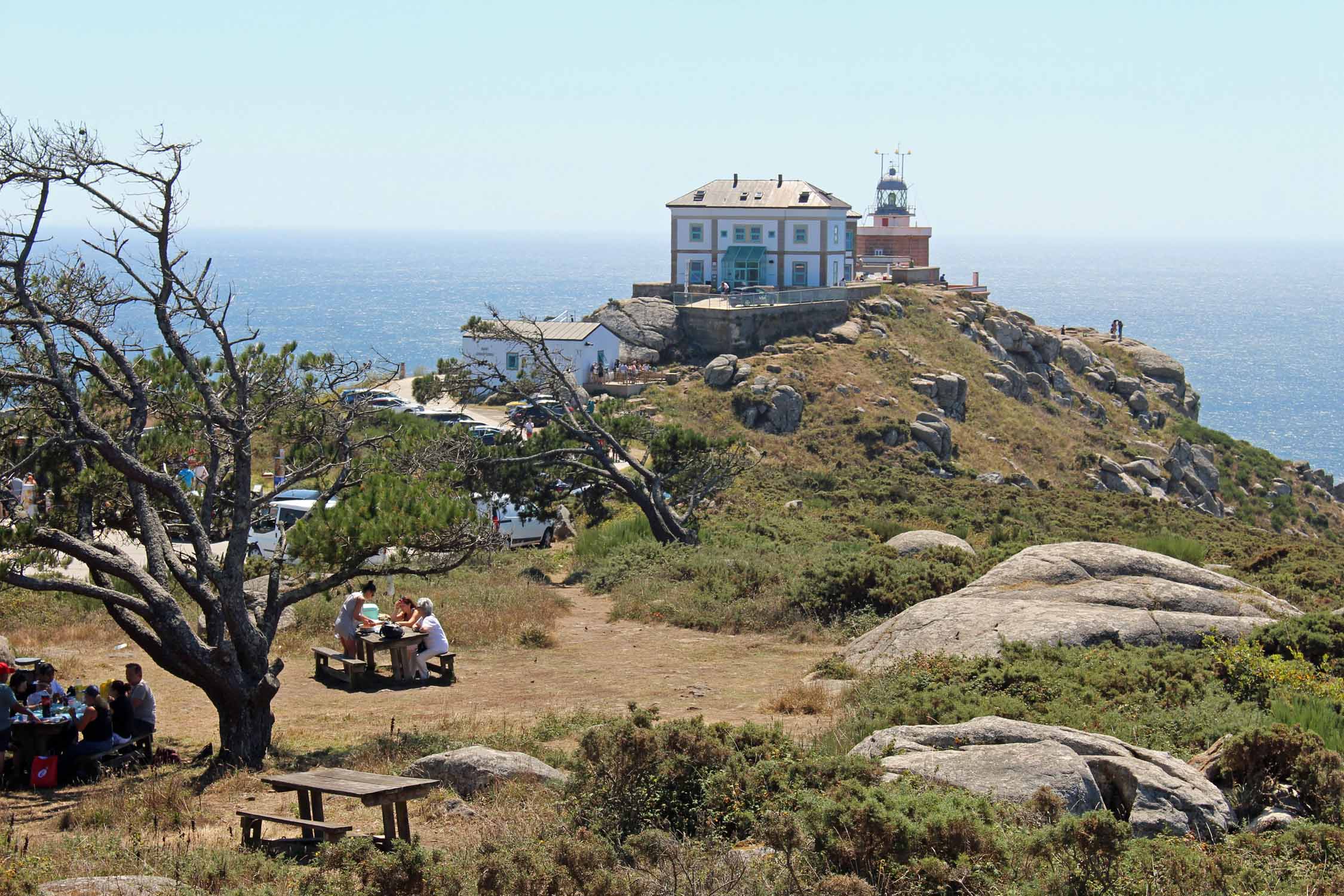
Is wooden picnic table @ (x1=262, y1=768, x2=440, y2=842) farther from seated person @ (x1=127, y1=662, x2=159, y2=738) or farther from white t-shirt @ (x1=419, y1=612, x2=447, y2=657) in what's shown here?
white t-shirt @ (x1=419, y1=612, x2=447, y2=657)

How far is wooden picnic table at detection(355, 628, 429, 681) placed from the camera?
15.6m

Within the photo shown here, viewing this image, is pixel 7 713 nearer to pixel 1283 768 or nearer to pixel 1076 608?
pixel 1283 768

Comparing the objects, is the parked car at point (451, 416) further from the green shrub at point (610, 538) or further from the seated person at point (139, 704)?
the seated person at point (139, 704)

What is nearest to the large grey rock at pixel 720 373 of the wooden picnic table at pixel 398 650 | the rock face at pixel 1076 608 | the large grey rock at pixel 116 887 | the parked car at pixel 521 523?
the parked car at pixel 521 523

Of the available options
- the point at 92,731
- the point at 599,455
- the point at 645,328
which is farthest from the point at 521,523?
the point at 645,328

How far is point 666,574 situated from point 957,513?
1283cm

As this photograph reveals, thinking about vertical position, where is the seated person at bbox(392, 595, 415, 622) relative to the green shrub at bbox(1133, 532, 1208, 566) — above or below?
above

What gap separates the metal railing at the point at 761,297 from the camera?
177 feet

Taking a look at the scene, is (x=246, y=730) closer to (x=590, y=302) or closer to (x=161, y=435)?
(x=161, y=435)

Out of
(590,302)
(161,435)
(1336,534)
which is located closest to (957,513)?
(161,435)

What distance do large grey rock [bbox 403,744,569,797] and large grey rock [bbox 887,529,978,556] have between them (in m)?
12.7

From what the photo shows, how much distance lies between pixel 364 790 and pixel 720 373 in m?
41.1

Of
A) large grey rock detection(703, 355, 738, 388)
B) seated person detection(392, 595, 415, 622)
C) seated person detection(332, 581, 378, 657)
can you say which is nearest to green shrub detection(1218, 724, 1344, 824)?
seated person detection(392, 595, 415, 622)

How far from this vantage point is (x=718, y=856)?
328 inches
